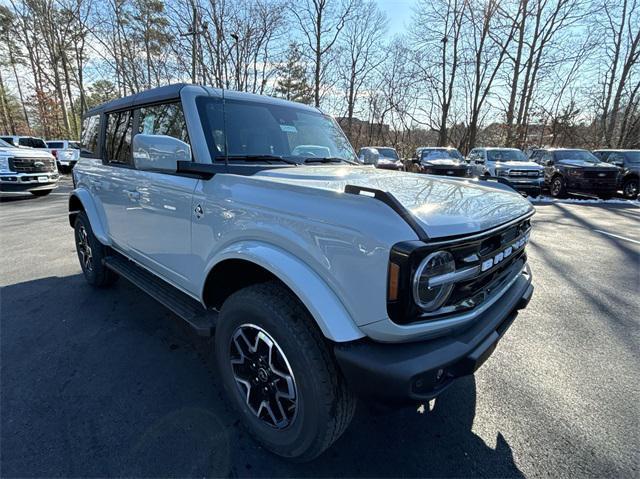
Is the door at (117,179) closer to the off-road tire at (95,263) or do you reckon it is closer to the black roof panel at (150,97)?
the black roof panel at (150,97)

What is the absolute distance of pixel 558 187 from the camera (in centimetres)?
1348

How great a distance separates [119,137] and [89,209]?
0.99 metres

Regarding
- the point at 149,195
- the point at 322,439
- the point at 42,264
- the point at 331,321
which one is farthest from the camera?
the point at 42,264

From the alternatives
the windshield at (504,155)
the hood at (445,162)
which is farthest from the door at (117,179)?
the windshield at (504,155)

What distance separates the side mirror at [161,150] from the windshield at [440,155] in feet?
50.7

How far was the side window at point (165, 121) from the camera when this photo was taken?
2.42m

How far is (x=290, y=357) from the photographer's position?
160 centimetres

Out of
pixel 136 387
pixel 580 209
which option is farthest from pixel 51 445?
pixel 580 209

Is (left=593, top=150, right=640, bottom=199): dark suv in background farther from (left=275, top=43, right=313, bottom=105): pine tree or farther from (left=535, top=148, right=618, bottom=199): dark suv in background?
(left=275, top=43, right=313, bottom=105): pine tree

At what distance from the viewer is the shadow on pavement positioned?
1762 mm

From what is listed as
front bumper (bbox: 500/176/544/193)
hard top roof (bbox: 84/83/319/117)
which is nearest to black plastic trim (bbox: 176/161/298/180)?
hard top roof (bbox: 84/83/319/117)

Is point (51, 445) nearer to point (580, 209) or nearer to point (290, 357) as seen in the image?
point (290, 357)

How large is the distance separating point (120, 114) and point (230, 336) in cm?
271

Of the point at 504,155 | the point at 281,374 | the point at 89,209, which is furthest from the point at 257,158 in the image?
the point at 504,155
